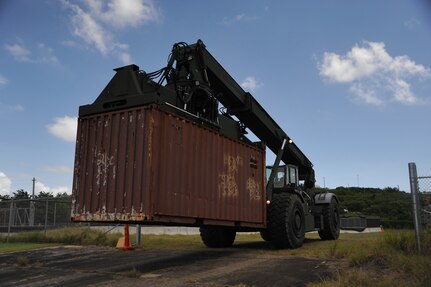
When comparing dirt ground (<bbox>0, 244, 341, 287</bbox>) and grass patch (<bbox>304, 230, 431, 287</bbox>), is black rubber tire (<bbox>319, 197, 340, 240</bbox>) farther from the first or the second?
grass patch (<bbox>304, 230, 431, 287</bbox>)

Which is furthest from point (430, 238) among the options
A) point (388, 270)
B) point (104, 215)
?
point (104, 215)

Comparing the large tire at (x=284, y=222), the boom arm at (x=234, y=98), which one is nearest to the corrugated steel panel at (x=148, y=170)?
the boom arm at (x=234, y=98)

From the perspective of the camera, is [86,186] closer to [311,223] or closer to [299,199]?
[299,199]

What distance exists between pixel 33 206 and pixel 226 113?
13922 millimetres

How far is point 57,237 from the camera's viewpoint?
57.3 ft

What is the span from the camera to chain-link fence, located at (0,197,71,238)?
65.7ft

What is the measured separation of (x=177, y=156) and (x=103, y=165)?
1.52 metres

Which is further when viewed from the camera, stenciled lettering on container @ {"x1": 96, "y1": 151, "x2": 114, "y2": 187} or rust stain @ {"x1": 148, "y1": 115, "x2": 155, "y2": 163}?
stenciled lettering on container @ {"x1": 96, "y1": 151, "x2": 114, "y2": 187}

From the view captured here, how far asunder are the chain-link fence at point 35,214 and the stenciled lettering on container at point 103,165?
11.0 metres

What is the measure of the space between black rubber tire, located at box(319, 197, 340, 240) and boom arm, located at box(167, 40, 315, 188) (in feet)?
3.74

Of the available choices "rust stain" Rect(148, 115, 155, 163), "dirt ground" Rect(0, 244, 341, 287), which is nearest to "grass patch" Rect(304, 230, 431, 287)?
"dirt ground" Rect(0, 244, 341, 287)

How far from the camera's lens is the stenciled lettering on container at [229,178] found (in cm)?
1062

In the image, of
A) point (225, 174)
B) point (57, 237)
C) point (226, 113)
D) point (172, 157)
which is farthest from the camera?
point (57, 237)

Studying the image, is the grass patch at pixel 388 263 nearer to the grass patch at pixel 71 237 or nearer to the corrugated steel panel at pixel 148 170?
the corrugated steel panel at pixel 148 170
